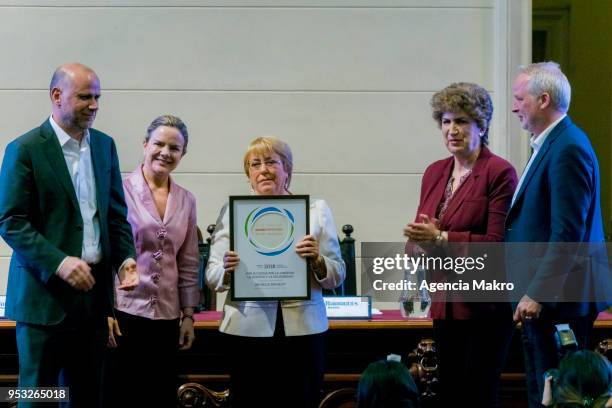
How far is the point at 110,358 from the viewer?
3211 mm

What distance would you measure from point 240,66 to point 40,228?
6.69ft

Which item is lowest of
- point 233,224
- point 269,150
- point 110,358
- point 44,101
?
point 110,358

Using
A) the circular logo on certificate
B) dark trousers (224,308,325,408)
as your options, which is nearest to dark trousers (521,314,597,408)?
dark trousers (224,308,325,408)

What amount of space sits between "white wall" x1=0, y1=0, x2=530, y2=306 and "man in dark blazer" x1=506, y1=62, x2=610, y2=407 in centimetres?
169

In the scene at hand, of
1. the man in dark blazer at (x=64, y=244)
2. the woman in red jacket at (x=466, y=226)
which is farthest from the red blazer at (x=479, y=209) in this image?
the man in dark blazer at (x=64, y=244)

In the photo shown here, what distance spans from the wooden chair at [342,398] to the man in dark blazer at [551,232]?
88cm

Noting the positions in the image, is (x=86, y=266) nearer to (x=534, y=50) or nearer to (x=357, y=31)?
(x=357, y=31)

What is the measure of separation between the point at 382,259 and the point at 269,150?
6.17 ft

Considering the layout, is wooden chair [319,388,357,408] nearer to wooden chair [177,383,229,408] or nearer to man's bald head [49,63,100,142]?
wooden chair [177,383,229,408]

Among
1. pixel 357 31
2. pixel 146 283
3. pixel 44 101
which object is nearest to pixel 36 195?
pixel 146 283

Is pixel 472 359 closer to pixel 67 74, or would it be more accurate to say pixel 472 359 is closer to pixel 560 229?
pixel 560 229

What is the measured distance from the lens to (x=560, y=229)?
2830 mm

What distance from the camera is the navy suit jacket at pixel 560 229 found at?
2.84 metres

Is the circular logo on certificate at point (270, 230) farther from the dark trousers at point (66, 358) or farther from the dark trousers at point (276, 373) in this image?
the dark trousers at point (66, 358)
